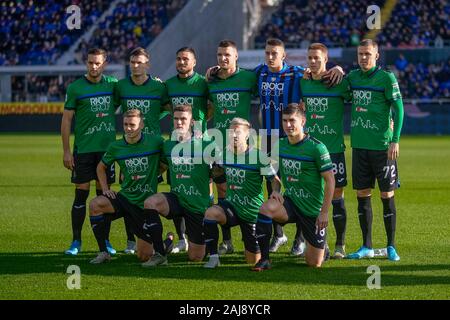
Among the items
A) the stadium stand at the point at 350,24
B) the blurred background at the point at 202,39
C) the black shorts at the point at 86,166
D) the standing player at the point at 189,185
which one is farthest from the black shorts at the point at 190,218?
the stadium stand at the point at 350,24

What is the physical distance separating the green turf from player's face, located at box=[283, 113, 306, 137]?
1.28 metres

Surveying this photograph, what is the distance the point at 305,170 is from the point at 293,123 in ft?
1.70

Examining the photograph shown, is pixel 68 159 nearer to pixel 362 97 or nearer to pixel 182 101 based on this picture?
pixel 182 101

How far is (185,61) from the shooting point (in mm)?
9156

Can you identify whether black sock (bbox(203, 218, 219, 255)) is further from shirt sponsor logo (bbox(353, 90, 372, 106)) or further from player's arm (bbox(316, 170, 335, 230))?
shirt sponsor logo (bbox(353, 90, 372, 106))

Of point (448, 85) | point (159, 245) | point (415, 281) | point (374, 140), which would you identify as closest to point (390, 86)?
point (374, 140)

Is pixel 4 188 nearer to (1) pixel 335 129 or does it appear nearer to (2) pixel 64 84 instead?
(1) pixel 335 129

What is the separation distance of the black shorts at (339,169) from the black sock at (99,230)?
239 centimetres

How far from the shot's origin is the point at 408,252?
30.1ft

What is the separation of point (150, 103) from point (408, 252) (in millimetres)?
3094

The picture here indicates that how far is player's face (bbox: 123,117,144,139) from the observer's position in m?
8.61

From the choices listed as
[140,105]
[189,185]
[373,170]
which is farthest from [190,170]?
[373,170]

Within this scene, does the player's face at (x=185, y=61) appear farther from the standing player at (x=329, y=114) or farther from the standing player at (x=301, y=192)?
A: the standing player at (x=301, y=192)

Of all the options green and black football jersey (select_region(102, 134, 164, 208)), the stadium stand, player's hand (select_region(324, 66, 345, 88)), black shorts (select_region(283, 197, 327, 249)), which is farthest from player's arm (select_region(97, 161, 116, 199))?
the stadium stand
